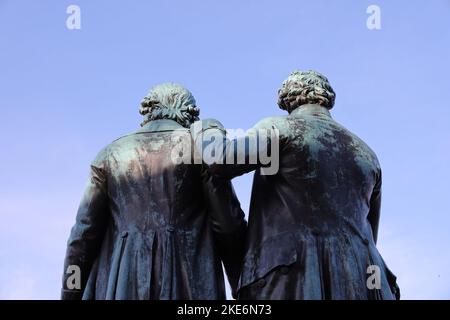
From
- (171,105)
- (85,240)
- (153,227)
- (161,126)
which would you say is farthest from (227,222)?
(171,105)

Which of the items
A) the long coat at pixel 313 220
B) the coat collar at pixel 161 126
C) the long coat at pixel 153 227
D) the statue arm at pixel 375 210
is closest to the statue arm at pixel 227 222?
the long coat at pixel 153 227

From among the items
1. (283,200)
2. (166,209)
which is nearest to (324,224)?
(283,200)

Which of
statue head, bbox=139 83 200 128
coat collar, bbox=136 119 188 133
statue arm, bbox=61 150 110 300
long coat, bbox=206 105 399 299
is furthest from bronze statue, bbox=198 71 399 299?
statue arm, bbox=61 150 110 300

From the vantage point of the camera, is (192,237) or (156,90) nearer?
(192,237)

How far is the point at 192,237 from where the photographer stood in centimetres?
1518

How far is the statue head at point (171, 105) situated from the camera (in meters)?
16.1

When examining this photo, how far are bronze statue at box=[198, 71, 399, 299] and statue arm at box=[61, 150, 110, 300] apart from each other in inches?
48.1

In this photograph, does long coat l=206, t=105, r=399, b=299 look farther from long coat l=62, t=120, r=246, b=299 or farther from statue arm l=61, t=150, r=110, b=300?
statue arm l=61, t=150, r=110, b=300

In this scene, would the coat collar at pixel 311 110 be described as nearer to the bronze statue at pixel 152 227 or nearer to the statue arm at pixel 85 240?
the bronze statue at pixel 152 227

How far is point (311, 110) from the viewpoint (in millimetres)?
15875

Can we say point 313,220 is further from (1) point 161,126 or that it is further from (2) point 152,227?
(1) point 161,126
